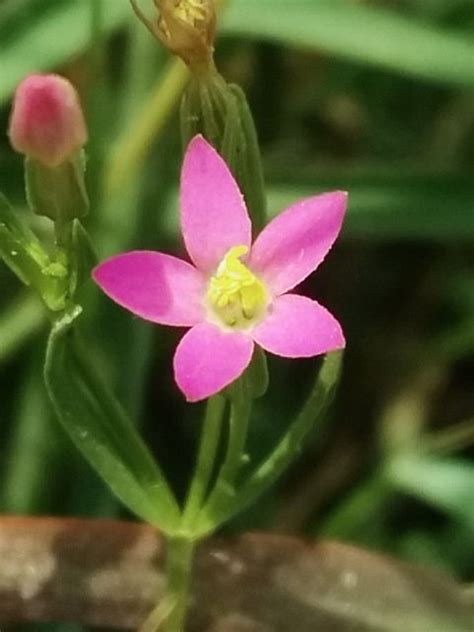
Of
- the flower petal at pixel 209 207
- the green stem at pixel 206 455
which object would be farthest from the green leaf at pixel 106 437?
the flower petal at pixel 209 207

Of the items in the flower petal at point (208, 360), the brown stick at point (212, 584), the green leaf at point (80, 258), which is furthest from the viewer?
the brown stick at point (212, 584)

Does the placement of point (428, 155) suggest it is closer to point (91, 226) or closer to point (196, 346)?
point (91, 226)

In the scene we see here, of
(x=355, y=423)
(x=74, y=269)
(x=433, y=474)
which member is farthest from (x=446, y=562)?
(x=74, y=269)

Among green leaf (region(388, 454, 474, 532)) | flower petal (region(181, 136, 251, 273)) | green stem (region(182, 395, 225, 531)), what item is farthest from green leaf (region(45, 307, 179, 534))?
green leaf (region(388, 454, 474, 532))

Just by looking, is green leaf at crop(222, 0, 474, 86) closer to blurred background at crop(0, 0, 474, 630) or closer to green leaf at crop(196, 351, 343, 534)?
blurred background at crop(0, 0, 474, 630)

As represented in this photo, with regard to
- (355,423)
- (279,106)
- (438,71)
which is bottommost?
(355,423)

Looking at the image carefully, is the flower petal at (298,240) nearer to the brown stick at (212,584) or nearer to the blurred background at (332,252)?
the brown stick at (212,584)
